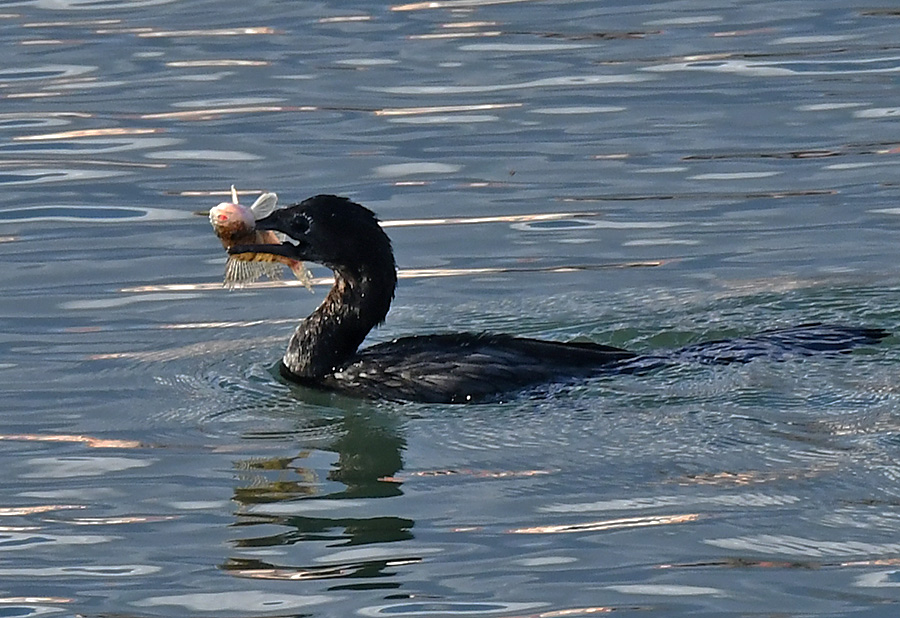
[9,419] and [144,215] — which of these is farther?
[144,215]

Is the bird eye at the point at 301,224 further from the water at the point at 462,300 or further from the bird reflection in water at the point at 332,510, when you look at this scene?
the bird reflection in water at the point at 332,510

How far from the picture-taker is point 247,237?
10.3 metres

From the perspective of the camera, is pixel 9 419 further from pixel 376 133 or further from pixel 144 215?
pixel 376 133

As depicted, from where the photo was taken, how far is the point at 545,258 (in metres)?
12.2

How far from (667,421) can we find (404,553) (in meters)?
1.91

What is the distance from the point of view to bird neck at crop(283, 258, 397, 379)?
1015 centimetres

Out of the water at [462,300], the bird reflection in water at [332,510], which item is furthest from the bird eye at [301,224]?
the bird reflection in water at [332,510]

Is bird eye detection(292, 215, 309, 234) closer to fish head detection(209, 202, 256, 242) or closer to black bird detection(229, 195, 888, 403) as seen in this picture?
black bird detection(229, 195, 888, 403)

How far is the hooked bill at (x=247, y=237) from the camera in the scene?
10164mm

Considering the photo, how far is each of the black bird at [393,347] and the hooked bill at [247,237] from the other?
0.11 metres

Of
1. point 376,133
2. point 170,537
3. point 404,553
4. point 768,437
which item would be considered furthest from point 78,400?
point 376,133

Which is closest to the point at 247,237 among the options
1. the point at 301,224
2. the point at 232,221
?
the point at 232,221

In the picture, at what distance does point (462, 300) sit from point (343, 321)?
4.77 ft

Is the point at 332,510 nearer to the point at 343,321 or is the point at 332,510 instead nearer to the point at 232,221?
the point at 343,321
